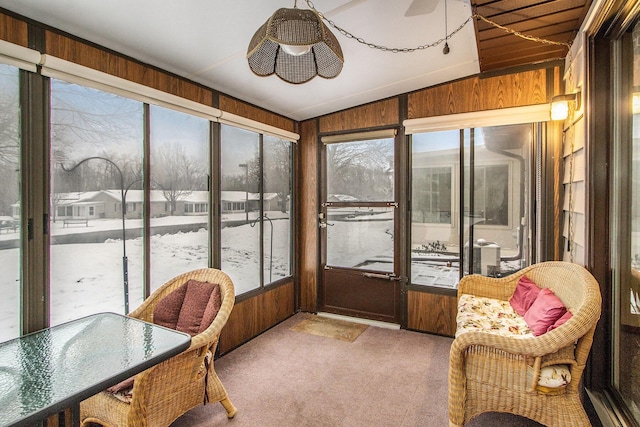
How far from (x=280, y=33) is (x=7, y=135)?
156 centimetres

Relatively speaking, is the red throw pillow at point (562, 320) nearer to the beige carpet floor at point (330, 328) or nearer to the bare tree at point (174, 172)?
the beige carpet floor at point (330, 328)

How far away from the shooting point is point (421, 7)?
6.66 feet

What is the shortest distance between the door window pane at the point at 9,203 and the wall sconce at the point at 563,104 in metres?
3.42

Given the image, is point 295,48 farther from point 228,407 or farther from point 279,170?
point 279,170

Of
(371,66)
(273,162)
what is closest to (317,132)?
(273,162)

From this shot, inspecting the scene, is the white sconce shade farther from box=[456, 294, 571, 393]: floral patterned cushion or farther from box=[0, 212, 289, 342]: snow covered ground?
box=[0, 212, 289, 342]: snow covered ground

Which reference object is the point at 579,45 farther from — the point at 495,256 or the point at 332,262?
the point at 332,262

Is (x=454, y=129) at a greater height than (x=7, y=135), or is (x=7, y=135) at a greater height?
(x=454, y=129)

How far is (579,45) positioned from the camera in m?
2.31

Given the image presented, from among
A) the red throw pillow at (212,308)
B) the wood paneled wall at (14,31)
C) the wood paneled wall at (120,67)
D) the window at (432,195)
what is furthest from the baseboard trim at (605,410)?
the wood paneled wall at (14,31)

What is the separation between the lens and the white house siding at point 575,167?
2164 millimetres

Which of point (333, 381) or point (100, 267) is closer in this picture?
point (100, 267)

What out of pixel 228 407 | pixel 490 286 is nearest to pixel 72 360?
pixel 228 407

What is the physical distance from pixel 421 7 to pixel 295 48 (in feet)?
3.71
